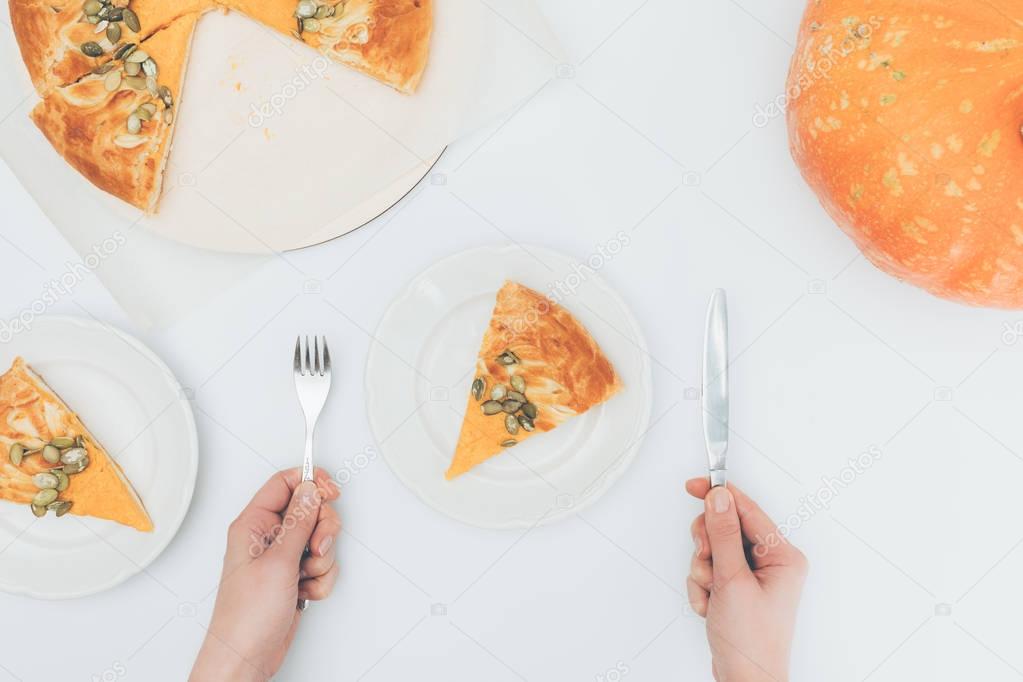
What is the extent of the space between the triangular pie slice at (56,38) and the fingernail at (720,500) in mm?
1660

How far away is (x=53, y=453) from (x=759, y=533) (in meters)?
1.61

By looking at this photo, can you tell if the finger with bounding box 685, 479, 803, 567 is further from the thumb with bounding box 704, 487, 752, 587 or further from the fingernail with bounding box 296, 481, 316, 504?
the fingernail with bounding box 296, 481, 316, 504

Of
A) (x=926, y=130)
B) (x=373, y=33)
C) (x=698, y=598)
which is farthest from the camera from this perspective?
(x=698, y=598)

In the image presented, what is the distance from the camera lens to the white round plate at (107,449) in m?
1.76

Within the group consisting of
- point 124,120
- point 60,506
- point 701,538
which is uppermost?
point 124,120

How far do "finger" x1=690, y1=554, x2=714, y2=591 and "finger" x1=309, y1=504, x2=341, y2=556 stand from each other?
0.84 meters

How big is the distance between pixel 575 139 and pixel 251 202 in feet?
2.51

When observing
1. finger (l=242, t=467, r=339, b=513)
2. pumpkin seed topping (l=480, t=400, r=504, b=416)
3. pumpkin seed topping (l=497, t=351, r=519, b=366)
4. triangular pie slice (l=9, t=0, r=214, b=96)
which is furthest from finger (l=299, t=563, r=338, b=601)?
triangular pie slice (l=9, t=0, r=214, b=96)

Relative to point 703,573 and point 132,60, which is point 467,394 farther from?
point 132,60

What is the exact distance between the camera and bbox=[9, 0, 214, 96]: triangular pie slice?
1.68 m

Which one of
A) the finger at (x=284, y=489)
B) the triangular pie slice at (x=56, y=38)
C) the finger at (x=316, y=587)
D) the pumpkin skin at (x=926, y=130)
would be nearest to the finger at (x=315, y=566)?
the finger at (x=316, y=587)

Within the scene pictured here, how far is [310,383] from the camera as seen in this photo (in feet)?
5.92

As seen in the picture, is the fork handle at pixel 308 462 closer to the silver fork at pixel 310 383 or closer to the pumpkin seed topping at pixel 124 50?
the silver fork at pixel 310 383

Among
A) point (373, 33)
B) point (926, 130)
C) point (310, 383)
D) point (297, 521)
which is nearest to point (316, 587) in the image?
point (297, 521)
